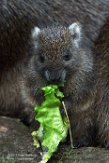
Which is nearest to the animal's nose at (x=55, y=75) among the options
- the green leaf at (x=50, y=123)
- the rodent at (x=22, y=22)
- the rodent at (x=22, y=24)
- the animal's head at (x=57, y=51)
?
the animal's head at (x=57, y=51)

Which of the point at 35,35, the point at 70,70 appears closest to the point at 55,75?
the point at 70,70

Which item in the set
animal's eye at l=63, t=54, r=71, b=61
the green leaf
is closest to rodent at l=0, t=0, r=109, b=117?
animal's eye at l=63, t=54, r=71, b=61

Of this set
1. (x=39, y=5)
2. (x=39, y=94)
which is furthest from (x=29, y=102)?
(x=39, y=5)

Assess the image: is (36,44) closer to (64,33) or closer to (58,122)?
(64,33)

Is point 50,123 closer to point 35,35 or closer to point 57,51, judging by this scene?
point 57,51

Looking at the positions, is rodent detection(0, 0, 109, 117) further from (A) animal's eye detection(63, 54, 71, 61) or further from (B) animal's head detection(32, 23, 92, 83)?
(A) animal's eye detection(63, 54, 71, 61)

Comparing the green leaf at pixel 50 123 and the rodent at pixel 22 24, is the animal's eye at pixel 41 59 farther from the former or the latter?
the rodent at pixel 22 24

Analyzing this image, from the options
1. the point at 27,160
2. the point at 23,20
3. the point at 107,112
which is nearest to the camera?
the point at 27,160
